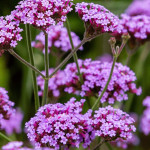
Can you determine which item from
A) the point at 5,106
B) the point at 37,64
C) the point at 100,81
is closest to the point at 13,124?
the point at 37,64

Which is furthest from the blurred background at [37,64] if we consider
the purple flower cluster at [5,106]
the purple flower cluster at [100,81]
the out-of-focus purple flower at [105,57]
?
the purple flower cluster at [5,106]

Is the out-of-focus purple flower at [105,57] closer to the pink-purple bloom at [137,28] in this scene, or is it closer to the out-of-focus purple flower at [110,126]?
the pink-purple bloom at [137,28]

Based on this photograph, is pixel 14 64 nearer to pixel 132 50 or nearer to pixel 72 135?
pixel 132 50

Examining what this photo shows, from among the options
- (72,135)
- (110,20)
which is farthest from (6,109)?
(110,20)

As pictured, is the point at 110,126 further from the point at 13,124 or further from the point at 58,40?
the point at 13,124

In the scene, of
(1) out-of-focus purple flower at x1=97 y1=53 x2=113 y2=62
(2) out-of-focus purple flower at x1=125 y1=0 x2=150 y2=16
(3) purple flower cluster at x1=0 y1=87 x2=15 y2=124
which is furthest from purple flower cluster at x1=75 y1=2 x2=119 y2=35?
(1) out-of-focus purple flower at x1=97 y1=53 x2=113 y2=62

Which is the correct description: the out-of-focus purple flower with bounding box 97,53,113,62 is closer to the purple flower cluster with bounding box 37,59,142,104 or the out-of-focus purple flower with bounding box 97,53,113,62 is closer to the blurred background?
the blurred background
